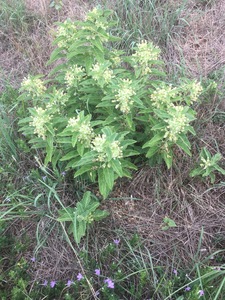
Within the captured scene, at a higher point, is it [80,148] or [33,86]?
[33,86]

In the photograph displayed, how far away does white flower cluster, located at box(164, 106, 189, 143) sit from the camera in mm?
2100

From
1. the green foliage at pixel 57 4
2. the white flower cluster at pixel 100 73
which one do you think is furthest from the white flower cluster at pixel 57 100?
the green foliage at pixel 57 4

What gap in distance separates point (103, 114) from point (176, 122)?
2.31 feet

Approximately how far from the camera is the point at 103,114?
260 cm

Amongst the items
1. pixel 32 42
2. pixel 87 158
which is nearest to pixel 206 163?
pixel 87 158

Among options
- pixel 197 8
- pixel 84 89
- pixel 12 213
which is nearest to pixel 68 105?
pixel 84 89

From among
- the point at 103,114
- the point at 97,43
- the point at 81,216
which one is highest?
the point at 97,43

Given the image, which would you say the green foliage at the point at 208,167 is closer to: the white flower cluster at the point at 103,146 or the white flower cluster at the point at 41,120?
the white flower cluster at the point at 103,146

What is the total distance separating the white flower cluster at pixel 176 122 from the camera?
2100 mm

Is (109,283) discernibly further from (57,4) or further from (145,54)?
(57,4)

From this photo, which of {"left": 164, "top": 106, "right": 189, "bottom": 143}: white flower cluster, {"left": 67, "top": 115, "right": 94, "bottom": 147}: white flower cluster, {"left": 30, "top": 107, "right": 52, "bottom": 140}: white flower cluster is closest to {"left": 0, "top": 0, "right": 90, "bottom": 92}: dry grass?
{"left": 30, "top": 107, "right": 52, "bottom": 140}: white flower cluster

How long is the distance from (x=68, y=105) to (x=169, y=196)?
1.08 meters

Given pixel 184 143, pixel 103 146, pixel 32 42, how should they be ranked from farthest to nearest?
1. pixel 32 42
2. pixel 184 143
3. pixel 103 146

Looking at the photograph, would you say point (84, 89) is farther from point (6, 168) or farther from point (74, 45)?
point (6, 168)
